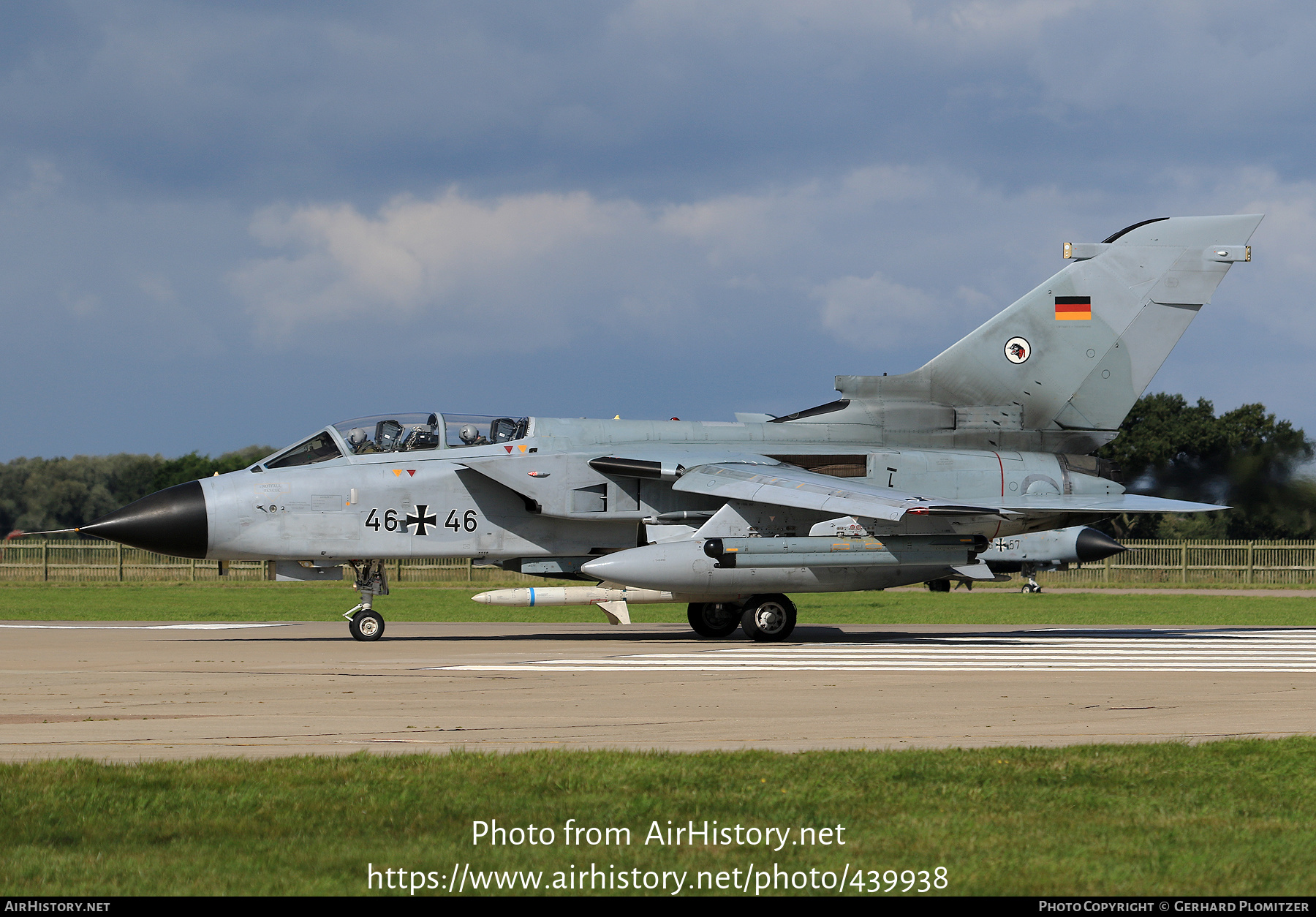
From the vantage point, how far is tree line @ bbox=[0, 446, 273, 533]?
7119cm

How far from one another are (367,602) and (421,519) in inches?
62.7

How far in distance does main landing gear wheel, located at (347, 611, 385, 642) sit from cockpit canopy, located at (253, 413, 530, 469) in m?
2.34

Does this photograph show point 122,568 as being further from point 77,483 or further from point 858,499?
point 858,499

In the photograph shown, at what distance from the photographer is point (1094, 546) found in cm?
2492

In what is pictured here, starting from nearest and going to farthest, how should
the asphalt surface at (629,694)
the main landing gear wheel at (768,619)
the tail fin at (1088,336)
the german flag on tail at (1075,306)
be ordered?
the asphalt surface at (629,694)
the main landing gear wheel at (768,619)
the tail fin at (1088,336)
the german flag on tail at (1075,306)

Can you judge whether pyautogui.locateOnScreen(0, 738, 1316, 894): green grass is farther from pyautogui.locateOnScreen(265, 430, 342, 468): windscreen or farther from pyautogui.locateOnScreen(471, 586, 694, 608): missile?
pyautogui.locateOnScreen(471, 586, 694, 608): missile

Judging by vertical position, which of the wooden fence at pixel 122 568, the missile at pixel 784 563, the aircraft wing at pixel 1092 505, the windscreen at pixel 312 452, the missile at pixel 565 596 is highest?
the windscreen at pixel 312 452

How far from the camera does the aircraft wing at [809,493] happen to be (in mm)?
16161

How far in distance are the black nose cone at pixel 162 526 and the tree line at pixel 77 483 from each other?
51927 mm

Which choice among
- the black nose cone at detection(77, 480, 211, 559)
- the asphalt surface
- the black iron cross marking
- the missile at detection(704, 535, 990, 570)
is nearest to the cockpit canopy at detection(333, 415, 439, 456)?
the black iron cross marking

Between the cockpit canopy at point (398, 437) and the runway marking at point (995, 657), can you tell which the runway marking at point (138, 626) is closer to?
the cockpit canopy at point (398, 437)

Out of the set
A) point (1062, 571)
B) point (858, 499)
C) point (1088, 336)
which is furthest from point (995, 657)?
point (1062, 571)

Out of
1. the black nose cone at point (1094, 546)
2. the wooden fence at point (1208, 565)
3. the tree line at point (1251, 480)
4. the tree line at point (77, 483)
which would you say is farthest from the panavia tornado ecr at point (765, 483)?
the tree line at point (77, 483)

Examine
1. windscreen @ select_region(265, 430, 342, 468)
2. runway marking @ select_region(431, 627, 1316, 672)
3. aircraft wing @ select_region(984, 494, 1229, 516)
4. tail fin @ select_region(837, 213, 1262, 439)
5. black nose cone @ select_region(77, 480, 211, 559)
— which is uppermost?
tail fin @ select_region(837, 213, 1262, 439)
